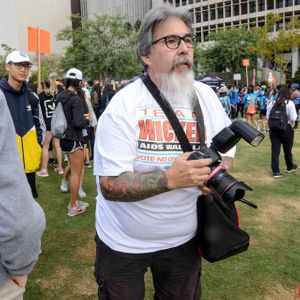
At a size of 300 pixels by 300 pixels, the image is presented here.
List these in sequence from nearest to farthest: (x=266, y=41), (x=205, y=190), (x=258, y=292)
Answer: (x=205, y=190), (x=258, y=292), (x=266, y=41)

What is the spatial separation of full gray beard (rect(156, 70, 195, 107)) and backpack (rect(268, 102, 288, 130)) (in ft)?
18.4

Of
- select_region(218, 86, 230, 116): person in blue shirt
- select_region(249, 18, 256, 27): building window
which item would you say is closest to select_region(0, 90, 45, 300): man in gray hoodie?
select_region(218, 86, 230, 116): person in blue shirt

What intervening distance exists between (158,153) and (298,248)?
113 inches

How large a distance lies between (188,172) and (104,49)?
40.3 meters

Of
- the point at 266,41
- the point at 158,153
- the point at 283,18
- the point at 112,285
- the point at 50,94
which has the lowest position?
the point at 112,285

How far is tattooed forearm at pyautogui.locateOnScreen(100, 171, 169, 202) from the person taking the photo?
1.55 meters

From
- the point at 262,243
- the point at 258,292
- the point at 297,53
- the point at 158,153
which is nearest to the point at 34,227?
the point at 158,153

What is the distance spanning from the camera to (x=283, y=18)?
5100cm

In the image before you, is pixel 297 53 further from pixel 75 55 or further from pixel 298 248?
pixel 298 248

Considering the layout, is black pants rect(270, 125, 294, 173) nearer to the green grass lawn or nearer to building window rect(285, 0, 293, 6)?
the green grass lawn

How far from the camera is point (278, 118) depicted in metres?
7.01

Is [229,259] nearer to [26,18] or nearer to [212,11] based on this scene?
[212,11]

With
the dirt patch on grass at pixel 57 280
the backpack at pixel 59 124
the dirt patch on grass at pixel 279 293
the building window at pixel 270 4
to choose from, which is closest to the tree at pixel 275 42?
the building window at pixel 270 4

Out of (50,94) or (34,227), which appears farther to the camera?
(50,94)
